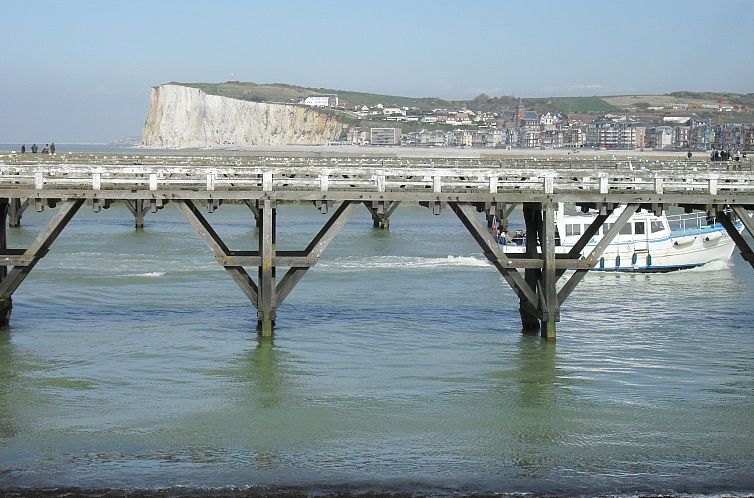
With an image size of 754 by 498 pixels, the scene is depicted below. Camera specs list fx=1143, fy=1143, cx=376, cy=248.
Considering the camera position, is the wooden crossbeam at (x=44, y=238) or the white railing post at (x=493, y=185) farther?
the wooden crossbeam at (x=44, y=238)

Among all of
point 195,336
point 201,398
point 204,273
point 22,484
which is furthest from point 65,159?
point 22,484

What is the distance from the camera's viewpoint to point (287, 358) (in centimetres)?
2431

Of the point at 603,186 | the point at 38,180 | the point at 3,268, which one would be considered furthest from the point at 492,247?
the point at 3,268

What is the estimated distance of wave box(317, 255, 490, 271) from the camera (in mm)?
41594

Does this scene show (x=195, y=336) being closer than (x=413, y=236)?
Yes

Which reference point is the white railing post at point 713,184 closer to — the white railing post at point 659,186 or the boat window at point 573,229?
the white railing post at point 659,186

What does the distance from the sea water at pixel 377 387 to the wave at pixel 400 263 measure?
11.3 ft

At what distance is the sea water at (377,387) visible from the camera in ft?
54.3

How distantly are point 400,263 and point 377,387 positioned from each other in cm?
2145

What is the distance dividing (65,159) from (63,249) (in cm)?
1809

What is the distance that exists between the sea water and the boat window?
2915mm

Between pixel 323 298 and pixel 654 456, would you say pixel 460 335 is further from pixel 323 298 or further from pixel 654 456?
pixel 654 456

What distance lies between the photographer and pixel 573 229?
4022 centimetres

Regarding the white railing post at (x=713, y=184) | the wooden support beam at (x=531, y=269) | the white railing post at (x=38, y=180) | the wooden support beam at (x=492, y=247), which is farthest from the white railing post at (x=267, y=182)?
the white railing post at (x=713, y=184)
